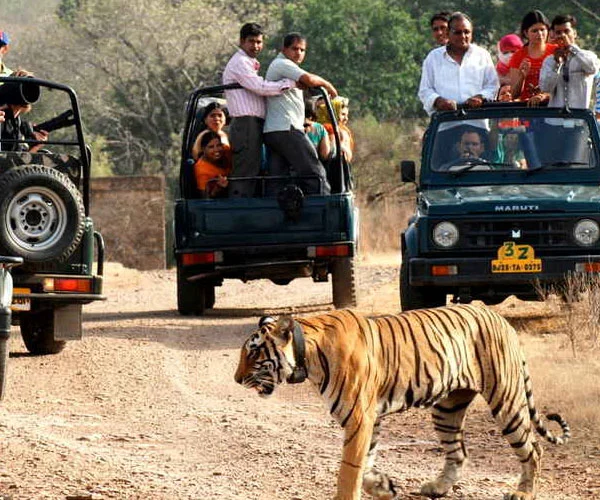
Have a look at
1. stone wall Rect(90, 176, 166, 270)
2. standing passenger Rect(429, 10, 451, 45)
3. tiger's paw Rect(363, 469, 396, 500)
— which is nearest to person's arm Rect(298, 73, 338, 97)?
standing passenger Rect(429, 10, 451, 45)

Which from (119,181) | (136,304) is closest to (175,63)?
(119,181)

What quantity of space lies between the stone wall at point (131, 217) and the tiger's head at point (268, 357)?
2073cm

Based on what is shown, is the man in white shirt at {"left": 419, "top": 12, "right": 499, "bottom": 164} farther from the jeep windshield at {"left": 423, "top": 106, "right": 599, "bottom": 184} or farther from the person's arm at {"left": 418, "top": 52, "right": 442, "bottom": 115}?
the jeep windshield at {"left": 423, "top": 106, "right": 599, "bottom": 184}

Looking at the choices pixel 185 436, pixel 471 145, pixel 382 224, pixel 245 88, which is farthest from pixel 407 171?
pixel 382 224

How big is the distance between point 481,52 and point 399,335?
22.3ft

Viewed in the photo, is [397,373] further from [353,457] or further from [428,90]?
[428,90]

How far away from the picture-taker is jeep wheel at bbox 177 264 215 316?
46.2ft

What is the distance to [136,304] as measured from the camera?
1645cm

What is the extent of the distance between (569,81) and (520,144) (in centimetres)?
69

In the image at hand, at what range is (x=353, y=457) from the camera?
234 inches

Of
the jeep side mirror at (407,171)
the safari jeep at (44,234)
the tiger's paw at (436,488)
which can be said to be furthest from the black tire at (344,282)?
the tiger's paw at (436,488)

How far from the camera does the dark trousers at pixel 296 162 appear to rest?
529 inches

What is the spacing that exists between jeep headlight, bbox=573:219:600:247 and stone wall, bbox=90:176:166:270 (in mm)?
→ 15836

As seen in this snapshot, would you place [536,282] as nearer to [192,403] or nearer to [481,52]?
[481,52]
